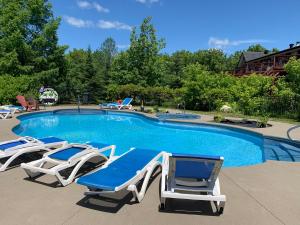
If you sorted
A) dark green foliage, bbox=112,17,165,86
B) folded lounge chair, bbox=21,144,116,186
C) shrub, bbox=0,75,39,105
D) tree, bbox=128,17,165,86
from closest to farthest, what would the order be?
1. folded lounge chair, bbox=21,144,116,186
2. shrub, bbox=0,75,39,105
3. dark green foliage, bbox=112,17,165,86
4. tree, bbox=128,17,165,86

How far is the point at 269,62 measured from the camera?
34781mm

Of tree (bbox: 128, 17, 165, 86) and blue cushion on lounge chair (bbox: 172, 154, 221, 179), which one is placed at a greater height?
tree (bbox: 128, 17, 165, 86)

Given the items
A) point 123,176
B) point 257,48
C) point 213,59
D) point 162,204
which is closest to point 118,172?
point 123,176

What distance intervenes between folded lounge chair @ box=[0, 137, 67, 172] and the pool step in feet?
19.5

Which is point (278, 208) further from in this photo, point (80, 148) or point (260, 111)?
point (260, 111)

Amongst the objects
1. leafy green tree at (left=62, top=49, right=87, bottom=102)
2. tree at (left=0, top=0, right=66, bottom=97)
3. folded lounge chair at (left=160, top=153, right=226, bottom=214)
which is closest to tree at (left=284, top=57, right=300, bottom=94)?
folded lounge chair at (left=160, top=153, right=226, bottom=214)

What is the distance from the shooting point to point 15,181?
445 centimetres

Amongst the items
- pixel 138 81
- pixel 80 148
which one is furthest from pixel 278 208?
pixel 138 81

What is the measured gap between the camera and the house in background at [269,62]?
2703 centimetres

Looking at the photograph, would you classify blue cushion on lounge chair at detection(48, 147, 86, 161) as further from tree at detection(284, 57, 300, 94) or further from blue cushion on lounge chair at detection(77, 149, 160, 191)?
tree at detection(284, 57, 300, 94)

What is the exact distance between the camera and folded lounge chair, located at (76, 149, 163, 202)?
3414mm

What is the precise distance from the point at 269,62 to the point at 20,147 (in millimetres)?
35572

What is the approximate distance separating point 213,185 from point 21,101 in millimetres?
15635

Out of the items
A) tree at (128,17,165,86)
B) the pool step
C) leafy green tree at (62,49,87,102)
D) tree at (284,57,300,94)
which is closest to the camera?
the pool step
